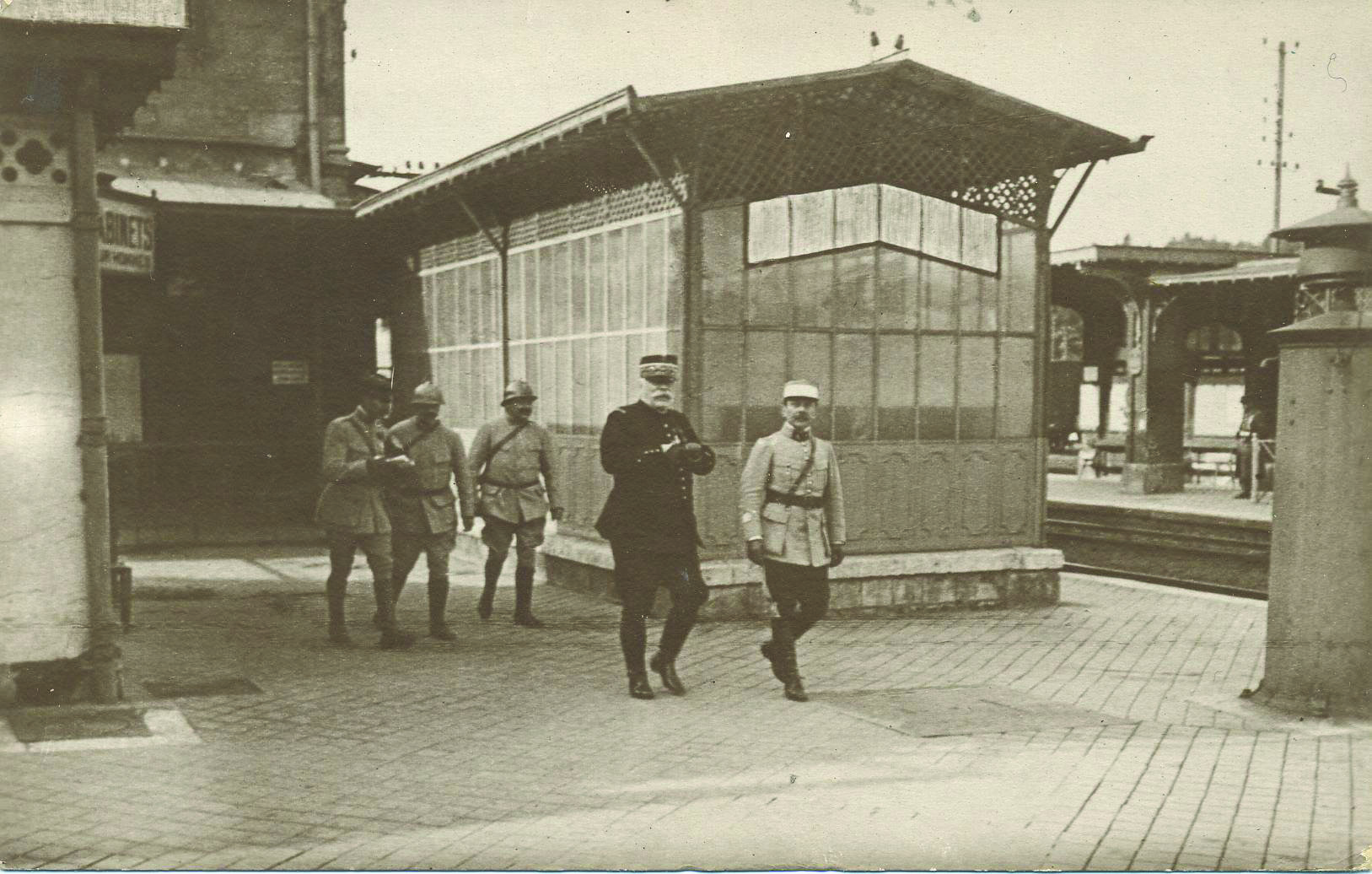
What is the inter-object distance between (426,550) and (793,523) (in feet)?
9.77

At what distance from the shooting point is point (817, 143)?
33.8 feet

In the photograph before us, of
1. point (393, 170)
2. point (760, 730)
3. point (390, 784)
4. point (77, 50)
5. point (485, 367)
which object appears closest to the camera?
point (390, 784)

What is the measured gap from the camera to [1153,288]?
2448cm

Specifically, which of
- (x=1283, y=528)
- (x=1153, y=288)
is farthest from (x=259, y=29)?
(x=1153, y=288)

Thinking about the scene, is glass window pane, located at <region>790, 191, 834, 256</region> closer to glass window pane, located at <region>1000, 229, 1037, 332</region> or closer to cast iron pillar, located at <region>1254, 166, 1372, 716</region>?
glass window pane, located at <region>1000, 229, 1037, 332</region>

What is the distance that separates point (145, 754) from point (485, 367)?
8138mm

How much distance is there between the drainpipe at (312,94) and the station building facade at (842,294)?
5.69 m

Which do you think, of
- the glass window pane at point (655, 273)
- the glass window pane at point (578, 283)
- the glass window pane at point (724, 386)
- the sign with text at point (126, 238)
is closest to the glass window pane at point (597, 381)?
the glass window pane at point (578, 283)

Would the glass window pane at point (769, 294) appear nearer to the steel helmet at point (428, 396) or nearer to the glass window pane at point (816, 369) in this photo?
the glass window pane at point (816, 369)

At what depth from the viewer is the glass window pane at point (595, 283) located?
36.9ft

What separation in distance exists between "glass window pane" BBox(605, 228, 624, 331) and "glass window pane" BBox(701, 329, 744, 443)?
1127mm

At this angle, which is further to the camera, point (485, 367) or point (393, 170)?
point (393, 170)

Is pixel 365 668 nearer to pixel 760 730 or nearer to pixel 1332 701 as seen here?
pixel 760 730

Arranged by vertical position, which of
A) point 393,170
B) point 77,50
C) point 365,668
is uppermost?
point 393,170
